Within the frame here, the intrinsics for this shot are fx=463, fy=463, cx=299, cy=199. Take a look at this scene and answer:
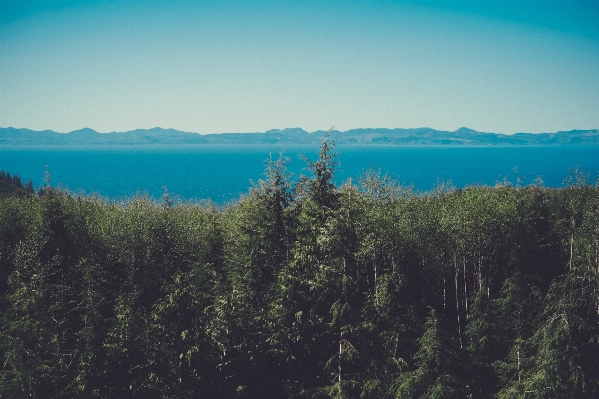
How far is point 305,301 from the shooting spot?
25000 millimetres

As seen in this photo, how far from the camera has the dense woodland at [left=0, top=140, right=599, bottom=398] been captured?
20047mm

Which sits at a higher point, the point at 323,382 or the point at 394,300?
the point at 394,300

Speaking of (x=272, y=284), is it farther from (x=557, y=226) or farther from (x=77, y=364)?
(x=557, y=226)

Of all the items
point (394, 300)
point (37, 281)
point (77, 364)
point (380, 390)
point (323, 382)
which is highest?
point (37, 281)

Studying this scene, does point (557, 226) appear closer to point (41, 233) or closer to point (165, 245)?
point (165, 245)

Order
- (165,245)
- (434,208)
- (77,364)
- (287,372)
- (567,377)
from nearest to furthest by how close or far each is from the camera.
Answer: (567,377) → (77,364) → (287,372) → (165,245) → (434,208)

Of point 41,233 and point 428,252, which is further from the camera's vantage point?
point 428,252

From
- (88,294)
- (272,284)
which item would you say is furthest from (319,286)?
(88,294)

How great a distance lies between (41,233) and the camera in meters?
31.1

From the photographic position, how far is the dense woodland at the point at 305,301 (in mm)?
20047

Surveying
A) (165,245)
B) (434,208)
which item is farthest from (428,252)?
(165,245)

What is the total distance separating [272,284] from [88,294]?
9.59m

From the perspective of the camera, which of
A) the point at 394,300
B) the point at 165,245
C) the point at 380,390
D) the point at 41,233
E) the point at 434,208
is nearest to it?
the point at 380,390

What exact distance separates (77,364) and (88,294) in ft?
10.2
